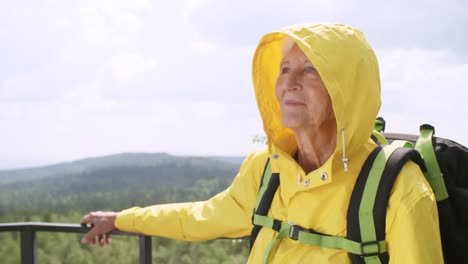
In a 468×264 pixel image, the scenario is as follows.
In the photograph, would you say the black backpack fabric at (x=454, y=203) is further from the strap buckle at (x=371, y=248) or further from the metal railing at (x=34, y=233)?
the metal railing at (x=34, y=233)

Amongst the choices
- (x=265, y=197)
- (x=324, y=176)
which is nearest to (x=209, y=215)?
(x=265, y=197)

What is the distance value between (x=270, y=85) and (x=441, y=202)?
888 mm

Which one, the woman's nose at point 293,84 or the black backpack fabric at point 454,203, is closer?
the black backpack fabric at point 454,203

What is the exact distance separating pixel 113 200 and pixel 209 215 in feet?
8.77

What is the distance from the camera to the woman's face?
2.01 meters

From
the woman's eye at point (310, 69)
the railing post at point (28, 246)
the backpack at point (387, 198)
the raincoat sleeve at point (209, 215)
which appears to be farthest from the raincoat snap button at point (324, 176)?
the railing post at point (28, 246)

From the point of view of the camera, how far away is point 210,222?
251cm

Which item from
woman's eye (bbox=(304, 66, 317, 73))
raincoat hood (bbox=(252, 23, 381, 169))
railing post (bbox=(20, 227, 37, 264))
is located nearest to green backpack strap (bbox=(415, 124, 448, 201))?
raincoat hood (bbox=(252, 23, 381, 169))

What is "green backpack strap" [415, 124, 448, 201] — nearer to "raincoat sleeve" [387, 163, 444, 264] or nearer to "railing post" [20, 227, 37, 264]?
"raincoat sleeve" [387, 163, 444, 264]

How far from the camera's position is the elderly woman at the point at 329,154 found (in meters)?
1.76

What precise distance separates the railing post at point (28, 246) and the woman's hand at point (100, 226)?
1.22ft

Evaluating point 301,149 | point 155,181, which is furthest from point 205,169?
point 301,149

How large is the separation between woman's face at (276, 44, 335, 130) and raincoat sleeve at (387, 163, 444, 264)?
1.30 ft

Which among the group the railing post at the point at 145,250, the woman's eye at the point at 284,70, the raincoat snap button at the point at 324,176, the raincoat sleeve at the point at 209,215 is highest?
the woman's eye at the point at 284,70
